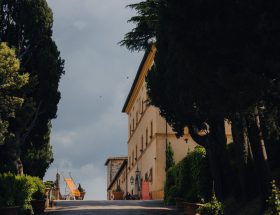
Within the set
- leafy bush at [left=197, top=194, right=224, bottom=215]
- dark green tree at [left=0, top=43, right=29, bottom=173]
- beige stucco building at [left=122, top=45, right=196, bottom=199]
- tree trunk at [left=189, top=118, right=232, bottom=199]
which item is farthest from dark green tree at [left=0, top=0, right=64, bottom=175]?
leafy bush at [left=197, top=194, right=224, bottom=215]

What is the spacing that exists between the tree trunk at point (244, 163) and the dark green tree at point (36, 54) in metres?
10.1

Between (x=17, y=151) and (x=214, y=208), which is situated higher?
(x=17, y=151)

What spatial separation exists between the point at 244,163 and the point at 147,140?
96.0 ft

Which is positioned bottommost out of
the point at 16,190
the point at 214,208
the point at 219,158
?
the point at 214,208

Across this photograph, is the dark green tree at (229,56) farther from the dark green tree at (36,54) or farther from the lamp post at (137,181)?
the lamp post at (137,181)

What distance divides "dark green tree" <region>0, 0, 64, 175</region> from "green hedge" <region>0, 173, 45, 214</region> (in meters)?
5.47

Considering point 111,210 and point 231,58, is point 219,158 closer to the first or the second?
point 111,210

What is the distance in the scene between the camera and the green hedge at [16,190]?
1762cm

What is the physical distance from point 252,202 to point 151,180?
26.2 m

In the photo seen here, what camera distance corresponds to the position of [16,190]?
18516mm

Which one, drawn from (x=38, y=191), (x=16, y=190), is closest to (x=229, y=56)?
(x=16, y=190)

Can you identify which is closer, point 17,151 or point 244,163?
point 244,163

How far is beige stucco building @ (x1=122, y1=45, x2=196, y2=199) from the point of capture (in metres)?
41.1

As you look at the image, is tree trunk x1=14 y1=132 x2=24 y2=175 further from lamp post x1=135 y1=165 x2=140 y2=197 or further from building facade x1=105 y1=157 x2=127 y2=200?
building facade x1=105 y1=157 x2=127 y2=200
